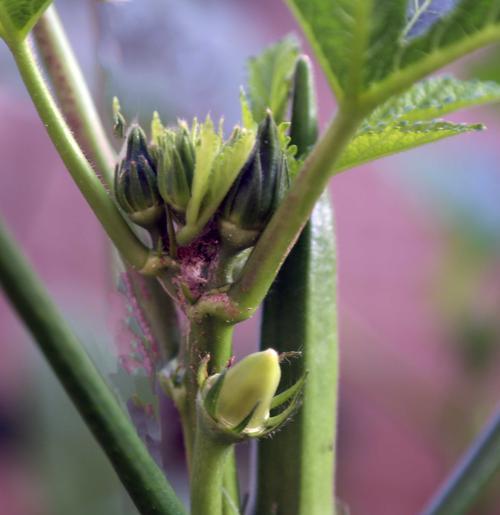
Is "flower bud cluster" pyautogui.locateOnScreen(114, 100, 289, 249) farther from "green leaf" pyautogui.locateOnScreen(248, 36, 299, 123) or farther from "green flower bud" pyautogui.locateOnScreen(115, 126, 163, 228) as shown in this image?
"green leaf" pyautogui.locateOnScreen(248, 36, 299, 123)

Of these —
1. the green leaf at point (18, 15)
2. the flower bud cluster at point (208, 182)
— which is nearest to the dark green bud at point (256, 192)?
the flower bud cluster at point (208, 182)

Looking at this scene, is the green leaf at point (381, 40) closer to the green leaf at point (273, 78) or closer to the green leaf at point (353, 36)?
the green leaf at point (353, 36)

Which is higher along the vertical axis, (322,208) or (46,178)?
(322,208)

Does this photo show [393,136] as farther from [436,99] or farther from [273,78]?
[273,78]

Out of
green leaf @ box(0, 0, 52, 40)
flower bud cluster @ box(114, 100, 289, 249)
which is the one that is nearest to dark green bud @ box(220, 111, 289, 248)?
flower bud cluster @ box(114, 100, 289, 249)

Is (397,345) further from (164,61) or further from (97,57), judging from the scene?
(97,57)

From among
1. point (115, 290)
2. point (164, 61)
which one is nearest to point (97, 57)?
point (115, 290)
